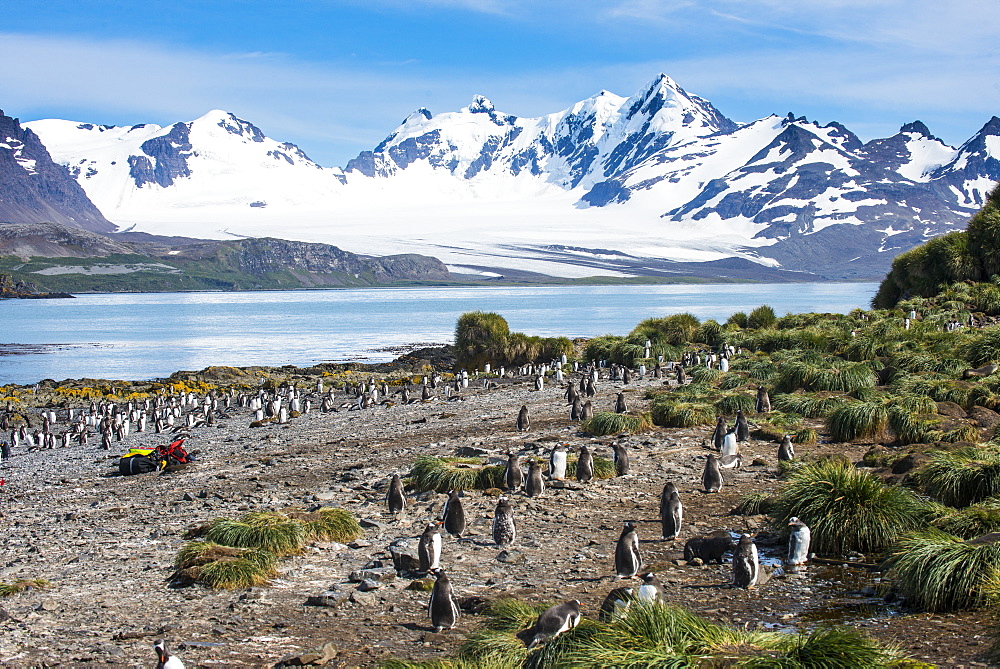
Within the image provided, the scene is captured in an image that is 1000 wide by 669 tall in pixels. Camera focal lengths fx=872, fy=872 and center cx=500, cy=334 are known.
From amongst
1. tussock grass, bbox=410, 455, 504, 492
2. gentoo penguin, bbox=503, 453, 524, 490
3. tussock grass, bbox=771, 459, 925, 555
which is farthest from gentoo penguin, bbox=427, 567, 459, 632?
tussock grass, bbox=410, 455, 504, 492

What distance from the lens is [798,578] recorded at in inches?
299

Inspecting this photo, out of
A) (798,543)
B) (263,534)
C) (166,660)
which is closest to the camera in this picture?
(166,660)

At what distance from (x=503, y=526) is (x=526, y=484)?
212 centimetres

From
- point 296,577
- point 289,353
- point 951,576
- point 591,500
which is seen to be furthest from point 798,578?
point 289,353

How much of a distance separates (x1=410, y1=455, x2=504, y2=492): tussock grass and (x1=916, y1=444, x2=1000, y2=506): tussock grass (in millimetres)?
5060

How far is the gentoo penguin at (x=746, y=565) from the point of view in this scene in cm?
732

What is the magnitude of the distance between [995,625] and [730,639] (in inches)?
75.4

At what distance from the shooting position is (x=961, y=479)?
8984 mm

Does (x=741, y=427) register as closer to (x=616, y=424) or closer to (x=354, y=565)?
(x=616, y=424)

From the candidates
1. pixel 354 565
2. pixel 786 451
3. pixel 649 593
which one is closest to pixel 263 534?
pixel 354 565

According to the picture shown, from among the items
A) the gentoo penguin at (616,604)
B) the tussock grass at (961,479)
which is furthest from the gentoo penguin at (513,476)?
the gentoo penguin at (616,604)

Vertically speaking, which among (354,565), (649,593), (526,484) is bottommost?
(354,565)

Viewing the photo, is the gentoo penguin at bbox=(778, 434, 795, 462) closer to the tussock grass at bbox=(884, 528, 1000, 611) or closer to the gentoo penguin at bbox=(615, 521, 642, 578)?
the gentoo penguin at bbox=(615, 521, 642, 578)

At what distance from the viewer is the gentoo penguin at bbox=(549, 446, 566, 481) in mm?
11461
